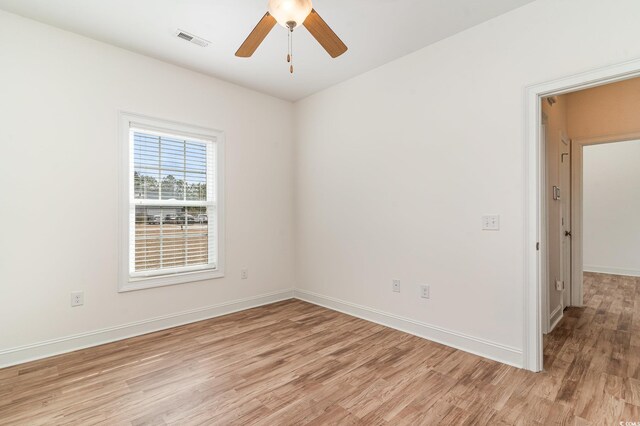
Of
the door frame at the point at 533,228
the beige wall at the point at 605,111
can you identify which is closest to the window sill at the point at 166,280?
the door frame at the point at 533,228

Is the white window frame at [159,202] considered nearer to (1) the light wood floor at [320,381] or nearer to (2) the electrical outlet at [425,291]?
(1) the light wood floor at [320,381]

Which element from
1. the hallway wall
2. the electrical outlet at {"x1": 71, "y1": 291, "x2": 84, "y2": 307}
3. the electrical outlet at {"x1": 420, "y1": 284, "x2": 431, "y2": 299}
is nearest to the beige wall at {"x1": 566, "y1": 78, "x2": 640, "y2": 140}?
the electrical outlet at {"x1": 420, "y1": 284, "x2": 431, "y2": 299}

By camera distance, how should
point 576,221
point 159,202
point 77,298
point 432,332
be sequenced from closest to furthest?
point 77,298
point 432,332
point 159,202
point 576,221

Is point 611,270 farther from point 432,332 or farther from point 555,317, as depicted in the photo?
point 432,332

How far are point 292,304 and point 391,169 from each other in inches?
89.2

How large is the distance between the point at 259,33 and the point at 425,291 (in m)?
2.67

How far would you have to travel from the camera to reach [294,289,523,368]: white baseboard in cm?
252

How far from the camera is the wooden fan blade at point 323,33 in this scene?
1.77 metres

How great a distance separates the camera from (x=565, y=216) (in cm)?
Result: 385

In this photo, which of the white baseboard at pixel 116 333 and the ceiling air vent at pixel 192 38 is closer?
the white baseboard at pixel 116 333

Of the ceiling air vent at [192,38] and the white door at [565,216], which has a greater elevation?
the ceiling air vent at [192,38]

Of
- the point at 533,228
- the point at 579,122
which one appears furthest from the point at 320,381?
the point at 579,122

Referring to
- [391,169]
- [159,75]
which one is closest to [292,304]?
[391,169]

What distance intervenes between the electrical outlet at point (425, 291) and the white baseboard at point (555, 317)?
1354mm
